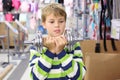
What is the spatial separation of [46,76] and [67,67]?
12 cm

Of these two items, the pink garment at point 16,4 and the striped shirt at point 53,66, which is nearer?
the striped shirt at point 53,66

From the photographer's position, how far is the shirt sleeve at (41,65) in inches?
53.3

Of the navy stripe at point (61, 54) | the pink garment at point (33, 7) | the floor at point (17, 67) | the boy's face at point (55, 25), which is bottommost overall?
the floor at point (17, 67)

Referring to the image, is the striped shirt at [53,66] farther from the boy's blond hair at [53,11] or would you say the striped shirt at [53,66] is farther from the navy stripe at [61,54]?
the boy's blond hair at [53,11]

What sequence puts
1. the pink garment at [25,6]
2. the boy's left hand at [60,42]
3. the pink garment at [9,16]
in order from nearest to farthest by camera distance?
the boy's left hand at [60,42] < the pink garment at [25,6] < the pink garment at [9,16]

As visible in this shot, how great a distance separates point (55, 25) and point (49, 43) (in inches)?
3.8

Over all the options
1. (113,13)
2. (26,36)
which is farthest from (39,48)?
(26,36)

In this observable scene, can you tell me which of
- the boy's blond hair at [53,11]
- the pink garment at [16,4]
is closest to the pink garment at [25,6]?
the pink garment at [16,4]

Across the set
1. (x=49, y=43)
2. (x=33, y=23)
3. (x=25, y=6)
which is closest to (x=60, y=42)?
(x=49, y=43)

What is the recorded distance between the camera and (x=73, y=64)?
4.57 ft

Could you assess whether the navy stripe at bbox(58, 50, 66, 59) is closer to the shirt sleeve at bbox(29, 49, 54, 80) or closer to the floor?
the shirt sleeve at bbox(29, 49, 54, 80)

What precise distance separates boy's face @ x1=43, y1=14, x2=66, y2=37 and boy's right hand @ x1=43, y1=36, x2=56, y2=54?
0.03 meters

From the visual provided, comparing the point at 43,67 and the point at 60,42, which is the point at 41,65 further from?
the point at 60,42

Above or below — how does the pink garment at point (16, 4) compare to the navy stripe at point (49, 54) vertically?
above
